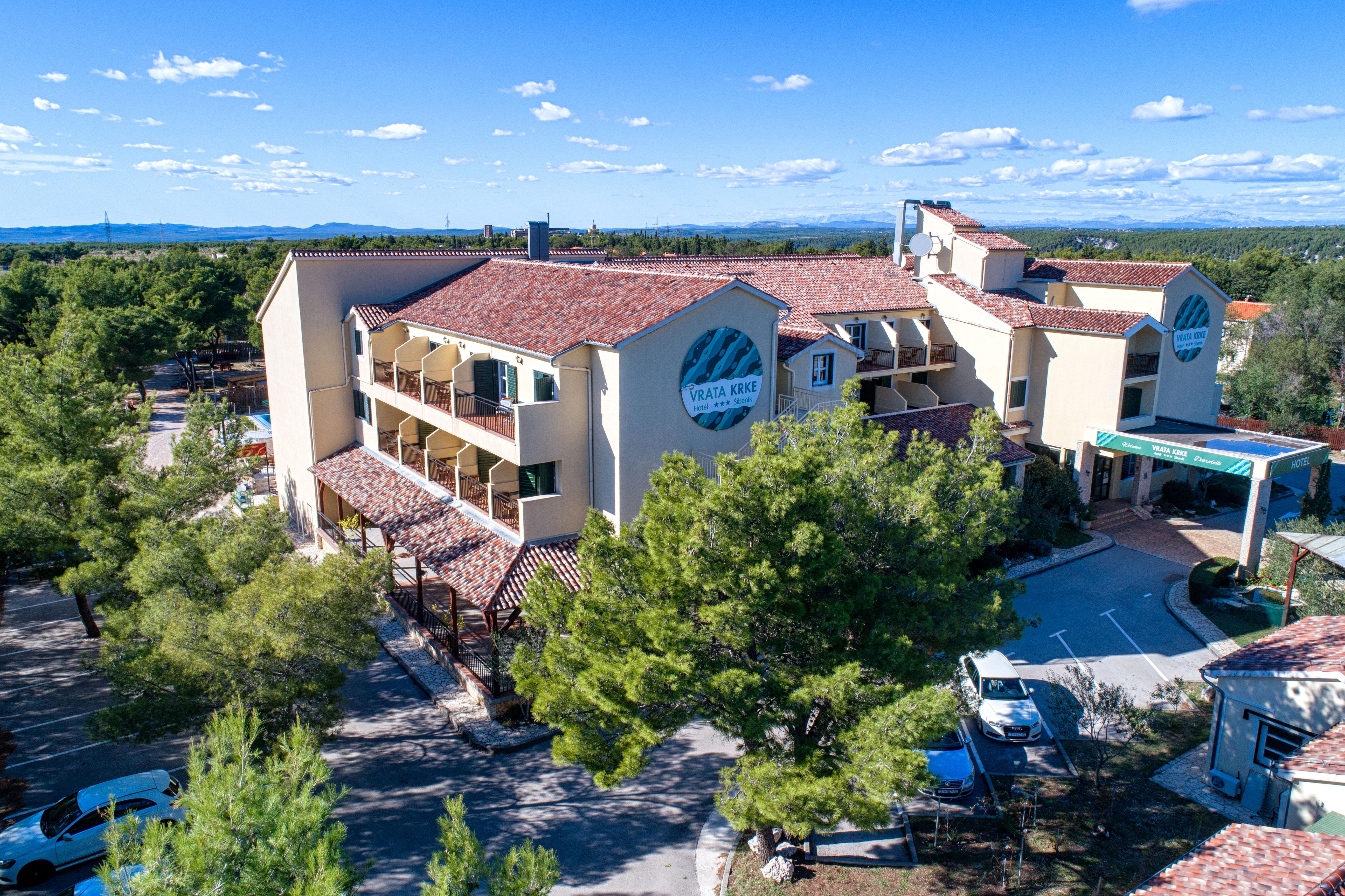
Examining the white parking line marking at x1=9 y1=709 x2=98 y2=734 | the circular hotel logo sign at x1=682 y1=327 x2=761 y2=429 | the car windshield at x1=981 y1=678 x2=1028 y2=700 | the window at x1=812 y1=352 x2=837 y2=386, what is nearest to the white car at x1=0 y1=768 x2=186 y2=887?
the white parking line marking at x1=9 y1=709 x2=98 y2=734

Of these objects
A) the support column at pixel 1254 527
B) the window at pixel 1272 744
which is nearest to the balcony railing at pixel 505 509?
the window at pixel 1272 744

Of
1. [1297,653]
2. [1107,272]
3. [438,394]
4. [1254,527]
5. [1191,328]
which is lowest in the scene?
[1254,527]

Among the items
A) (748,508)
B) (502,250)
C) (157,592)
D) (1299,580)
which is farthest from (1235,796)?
(502,250)

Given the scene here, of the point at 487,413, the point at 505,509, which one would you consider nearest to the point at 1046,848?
the point at 505,509

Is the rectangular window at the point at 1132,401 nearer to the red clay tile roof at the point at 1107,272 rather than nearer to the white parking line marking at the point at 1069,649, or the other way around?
the red clay tile roof at the point at 1107,272

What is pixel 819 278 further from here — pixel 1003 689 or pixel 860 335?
pixel 1003 689

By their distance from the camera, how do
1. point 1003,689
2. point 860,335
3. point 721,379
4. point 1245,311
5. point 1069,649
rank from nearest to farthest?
point 1003,689, point 721,379, point 1069,649, point 860,335, point 1245,311
